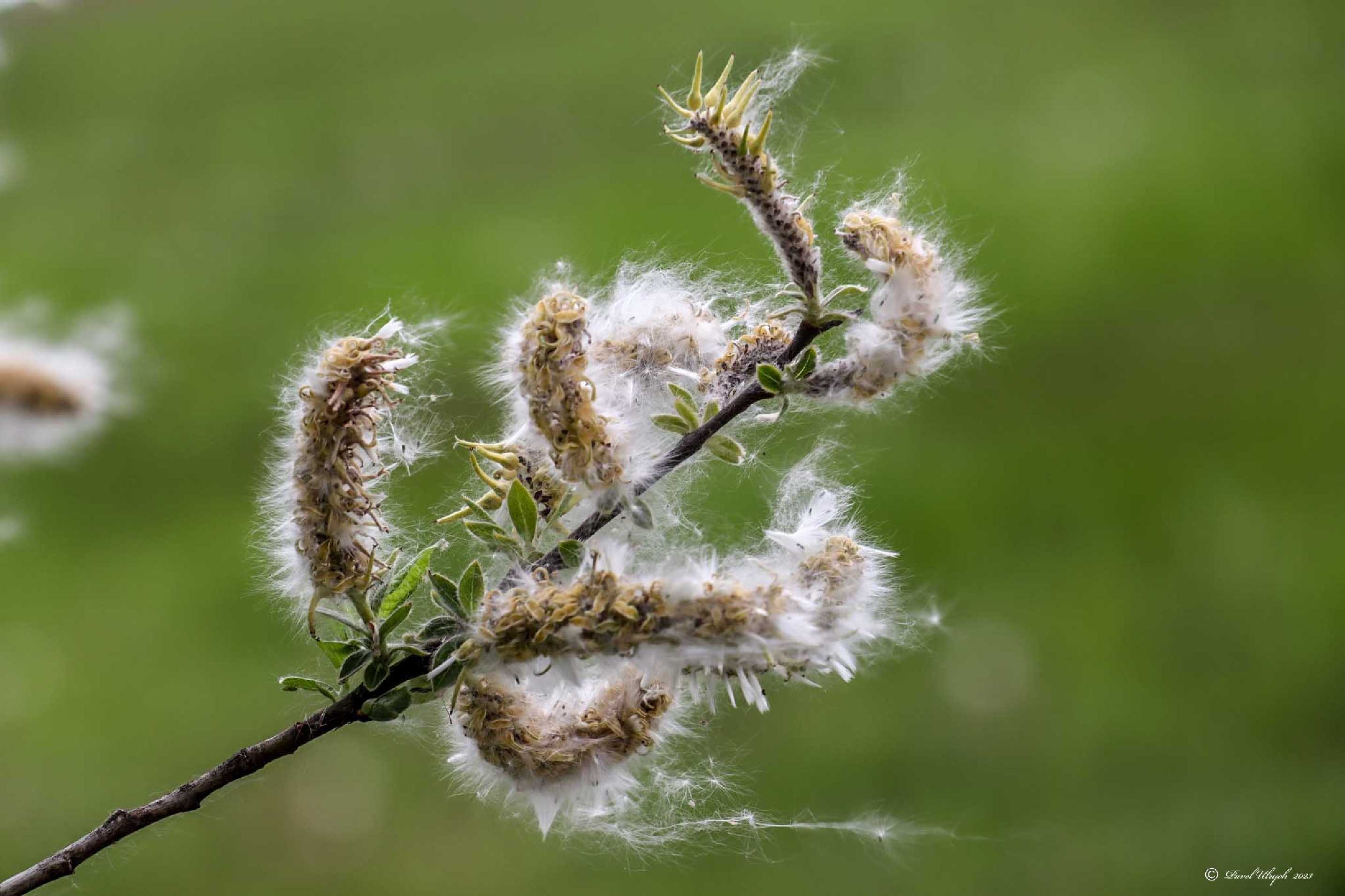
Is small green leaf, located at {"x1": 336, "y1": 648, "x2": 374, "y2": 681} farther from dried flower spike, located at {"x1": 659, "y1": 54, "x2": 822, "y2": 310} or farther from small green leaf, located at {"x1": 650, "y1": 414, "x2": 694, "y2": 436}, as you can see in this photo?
dried flower spike, located at {"x1": 659, "y1": 54, "x2": 822, "y2": 310}

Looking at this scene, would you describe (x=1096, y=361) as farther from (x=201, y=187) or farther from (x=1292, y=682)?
(x=201, y=187)

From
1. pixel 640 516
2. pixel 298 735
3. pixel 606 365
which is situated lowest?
pixel 298 735

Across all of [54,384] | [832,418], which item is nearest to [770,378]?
[832,418]

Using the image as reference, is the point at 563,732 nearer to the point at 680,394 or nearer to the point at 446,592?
the point at 446,592

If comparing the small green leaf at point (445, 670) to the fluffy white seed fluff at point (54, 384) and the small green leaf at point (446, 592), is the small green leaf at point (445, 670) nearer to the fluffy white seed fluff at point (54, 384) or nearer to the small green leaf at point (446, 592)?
the small green leaf at point (446, 592)

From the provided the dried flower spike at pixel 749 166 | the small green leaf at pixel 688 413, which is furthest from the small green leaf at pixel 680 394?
the dried flower spike at pixel 749 166
